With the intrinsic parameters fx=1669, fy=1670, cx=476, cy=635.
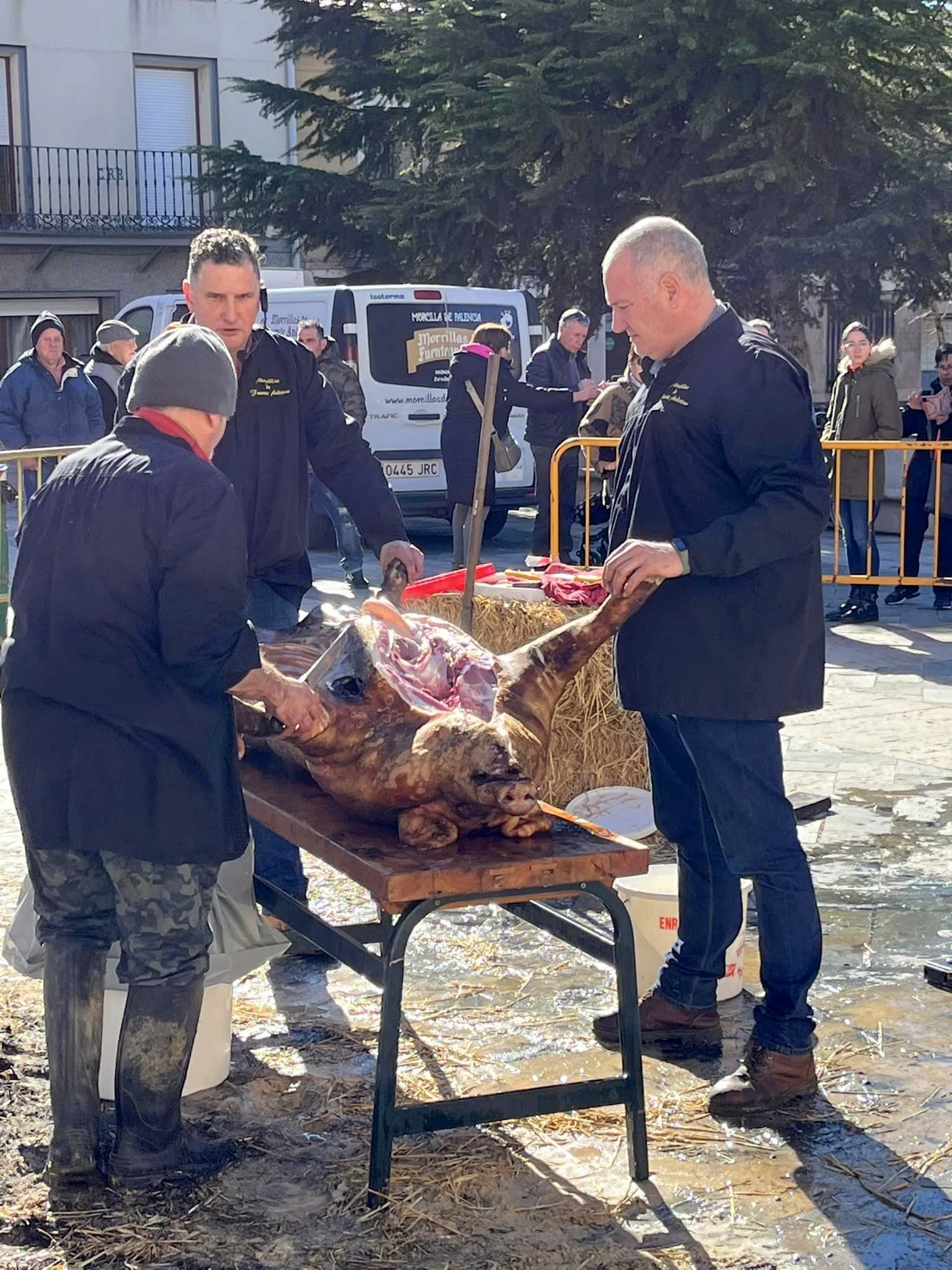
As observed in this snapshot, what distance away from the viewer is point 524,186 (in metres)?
20.1

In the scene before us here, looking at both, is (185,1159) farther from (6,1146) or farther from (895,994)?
(895,994)

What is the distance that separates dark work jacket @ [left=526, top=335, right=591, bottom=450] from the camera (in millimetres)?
13055

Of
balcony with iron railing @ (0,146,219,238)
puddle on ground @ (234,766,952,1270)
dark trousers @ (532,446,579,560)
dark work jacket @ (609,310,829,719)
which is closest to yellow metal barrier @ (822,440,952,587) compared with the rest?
dark trousers @ (532,446,579,560)

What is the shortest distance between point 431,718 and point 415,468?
34.2 ft

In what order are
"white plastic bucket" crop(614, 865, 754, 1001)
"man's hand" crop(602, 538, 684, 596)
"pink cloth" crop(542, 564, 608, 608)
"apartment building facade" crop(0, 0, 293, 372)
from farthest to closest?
"apartment building facade" crop(0, 0, 293, 372)
"pink cloth" crop(542, 564, 608, 608)
"white plastic bucket" crop(614, 865, 754, 1001)
"man's hand" crop(602, 538, 684, 596)

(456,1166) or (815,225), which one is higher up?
(815,225)

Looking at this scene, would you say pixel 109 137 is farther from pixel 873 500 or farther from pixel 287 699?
pixel 287 699

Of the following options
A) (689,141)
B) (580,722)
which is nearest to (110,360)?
(580,722)

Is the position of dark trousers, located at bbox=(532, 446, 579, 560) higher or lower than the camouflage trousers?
higher

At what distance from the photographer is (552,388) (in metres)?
13.1

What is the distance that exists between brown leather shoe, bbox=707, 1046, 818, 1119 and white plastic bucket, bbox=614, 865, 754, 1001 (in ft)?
2.19

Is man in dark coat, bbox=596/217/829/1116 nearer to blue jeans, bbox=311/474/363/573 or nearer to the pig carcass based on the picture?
the pig carcass

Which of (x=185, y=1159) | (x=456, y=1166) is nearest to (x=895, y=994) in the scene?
(x=456, y=1166)

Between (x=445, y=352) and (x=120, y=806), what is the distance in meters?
11.6
